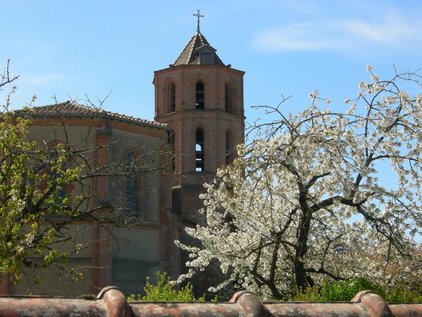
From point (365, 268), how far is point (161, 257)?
17583 mm

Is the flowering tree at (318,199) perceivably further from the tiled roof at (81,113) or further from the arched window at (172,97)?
the arched window at (172,97)

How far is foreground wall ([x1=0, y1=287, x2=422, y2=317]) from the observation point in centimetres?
711

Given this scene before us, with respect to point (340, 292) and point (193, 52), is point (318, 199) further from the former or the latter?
point (193, 52)

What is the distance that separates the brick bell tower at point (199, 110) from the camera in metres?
49.8

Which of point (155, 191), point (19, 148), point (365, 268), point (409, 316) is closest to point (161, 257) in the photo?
point (155, 191)

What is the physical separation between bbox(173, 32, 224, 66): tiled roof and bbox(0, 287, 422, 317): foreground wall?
45.2 meters

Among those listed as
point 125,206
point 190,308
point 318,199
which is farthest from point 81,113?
point 190,308

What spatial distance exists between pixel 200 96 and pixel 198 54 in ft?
10.2

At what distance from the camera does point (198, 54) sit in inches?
2122

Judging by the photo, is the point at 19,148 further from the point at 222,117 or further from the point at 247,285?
the point at 222,117

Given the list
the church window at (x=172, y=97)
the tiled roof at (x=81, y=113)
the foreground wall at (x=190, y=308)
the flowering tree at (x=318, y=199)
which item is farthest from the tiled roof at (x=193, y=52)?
the foreground wall at (x=190, y=308)

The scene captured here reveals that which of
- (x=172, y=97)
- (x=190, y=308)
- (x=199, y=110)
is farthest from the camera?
(x=172, y=97)

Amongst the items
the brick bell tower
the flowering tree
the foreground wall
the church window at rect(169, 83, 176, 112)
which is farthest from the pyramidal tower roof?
the foreground wall

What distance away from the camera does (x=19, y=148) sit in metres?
18.0
